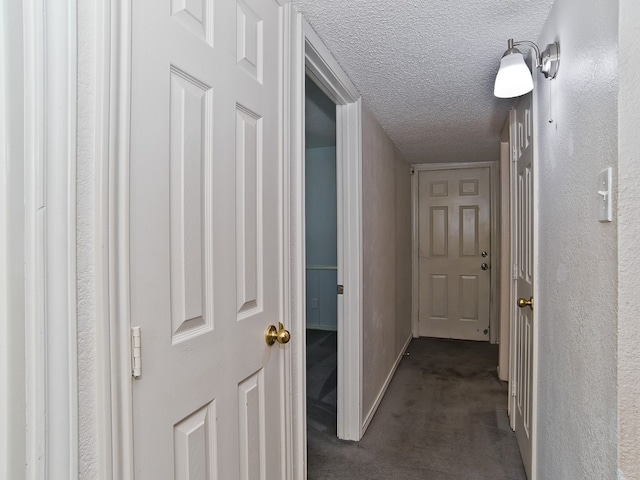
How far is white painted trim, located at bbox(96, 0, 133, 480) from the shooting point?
28.7 inches

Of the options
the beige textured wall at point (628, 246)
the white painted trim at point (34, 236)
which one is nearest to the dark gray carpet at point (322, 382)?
the beige textured wall at point (628, 246)

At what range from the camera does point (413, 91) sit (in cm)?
246

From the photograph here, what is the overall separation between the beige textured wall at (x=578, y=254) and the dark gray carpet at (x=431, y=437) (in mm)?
572

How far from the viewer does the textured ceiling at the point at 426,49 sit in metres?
1.57

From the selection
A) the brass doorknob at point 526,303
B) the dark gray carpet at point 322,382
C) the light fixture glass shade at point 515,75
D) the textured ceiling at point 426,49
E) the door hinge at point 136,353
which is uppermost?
the textured ceiling at point 426,49

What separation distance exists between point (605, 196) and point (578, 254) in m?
0.33

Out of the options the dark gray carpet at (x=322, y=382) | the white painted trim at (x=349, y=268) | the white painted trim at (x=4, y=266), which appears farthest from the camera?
the dark gray carpet at (x=322, y=382)

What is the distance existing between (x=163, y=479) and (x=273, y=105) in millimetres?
1085

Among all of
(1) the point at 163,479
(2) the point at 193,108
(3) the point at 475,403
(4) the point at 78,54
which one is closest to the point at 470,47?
(2) the point at 193,108

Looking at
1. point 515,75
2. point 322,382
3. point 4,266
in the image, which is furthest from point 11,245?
point 322,382

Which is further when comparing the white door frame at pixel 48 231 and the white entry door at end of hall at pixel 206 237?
the white entry door at end of hall at pixel 206 237

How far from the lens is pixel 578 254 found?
1223 millimetres

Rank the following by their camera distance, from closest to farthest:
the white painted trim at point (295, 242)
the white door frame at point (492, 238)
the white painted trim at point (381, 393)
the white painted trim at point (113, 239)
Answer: the white painted trim at point (113, 239) → the white painted trim at point (295, 242) → the white painted trim at point (381, 393) → the white door frame at point (492, 238)

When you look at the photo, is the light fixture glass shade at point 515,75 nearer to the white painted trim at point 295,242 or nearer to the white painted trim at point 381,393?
the white painted trim at point 295,242
